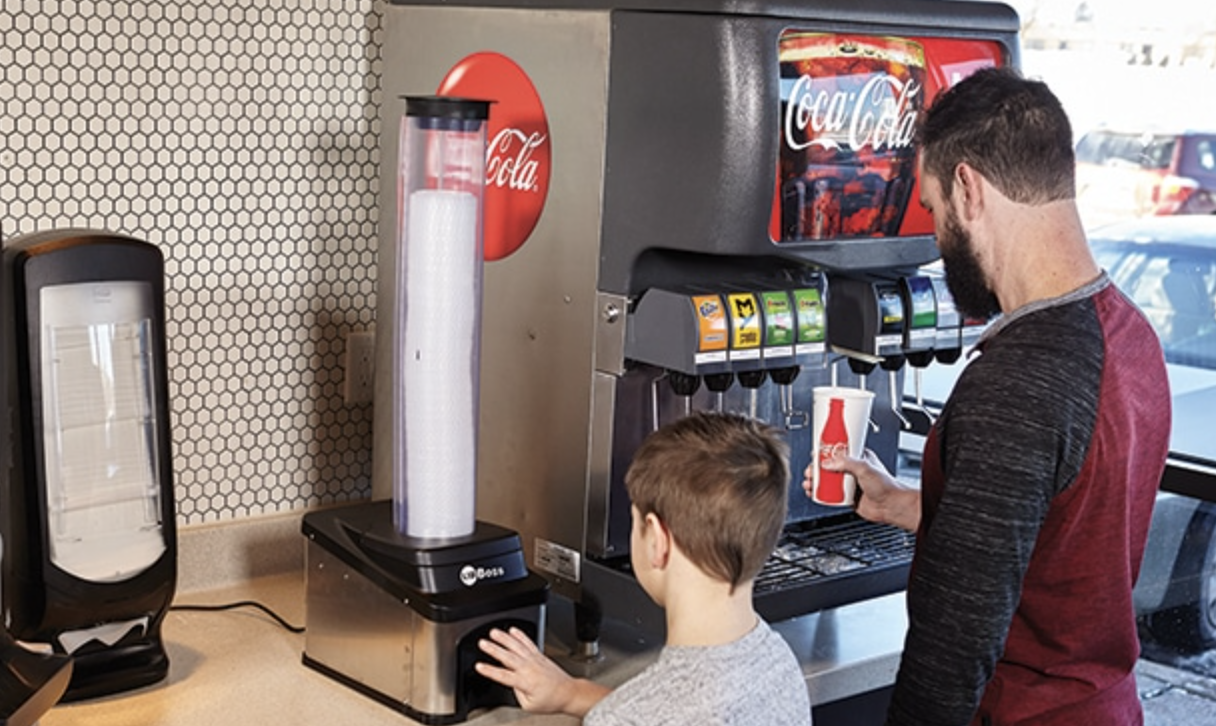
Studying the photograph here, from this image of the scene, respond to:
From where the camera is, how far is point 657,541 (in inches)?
56.9

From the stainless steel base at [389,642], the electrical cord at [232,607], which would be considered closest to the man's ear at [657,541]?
the stainless steel base at [389,642]

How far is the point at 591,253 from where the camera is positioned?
181 centimetres

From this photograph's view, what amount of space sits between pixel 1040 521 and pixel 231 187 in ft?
3.71

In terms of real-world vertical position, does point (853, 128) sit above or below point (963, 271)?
above

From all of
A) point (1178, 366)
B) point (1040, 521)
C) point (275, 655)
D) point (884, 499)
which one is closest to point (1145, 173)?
point (1178, 366)

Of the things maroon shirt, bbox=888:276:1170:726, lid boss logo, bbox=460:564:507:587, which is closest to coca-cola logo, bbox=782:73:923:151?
maroon shirt, bbox=888:276:1170:726

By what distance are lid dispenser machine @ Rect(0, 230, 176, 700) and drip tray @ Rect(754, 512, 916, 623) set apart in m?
0.67

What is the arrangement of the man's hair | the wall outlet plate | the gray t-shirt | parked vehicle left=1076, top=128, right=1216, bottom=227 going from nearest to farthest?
the gray t-shirt → the man's hair → the wall outlet plate → parked vehicle left=1076, top=128, right=1216, bottom=227

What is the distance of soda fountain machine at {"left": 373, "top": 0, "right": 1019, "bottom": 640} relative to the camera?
1.70 meters

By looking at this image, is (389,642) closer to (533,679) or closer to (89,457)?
(533,679)

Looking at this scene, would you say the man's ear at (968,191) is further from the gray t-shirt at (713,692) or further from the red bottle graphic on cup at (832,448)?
the gray t-shirt at (713,692)

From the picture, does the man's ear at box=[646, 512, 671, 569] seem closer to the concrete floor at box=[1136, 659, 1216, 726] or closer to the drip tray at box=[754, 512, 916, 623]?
the drip tray at box=[754, 512, 916, 623]

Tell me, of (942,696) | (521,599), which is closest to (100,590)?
(521,599)

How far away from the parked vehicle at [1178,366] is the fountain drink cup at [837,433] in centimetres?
111
